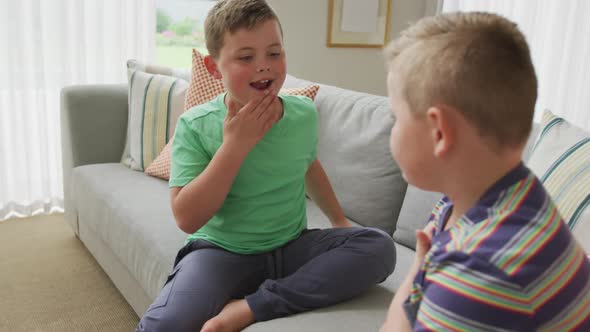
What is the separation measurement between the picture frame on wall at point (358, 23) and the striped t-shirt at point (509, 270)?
331 cm

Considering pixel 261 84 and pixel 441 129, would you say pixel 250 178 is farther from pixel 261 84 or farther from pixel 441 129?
pixel 441 129

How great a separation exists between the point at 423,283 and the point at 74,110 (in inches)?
81.9

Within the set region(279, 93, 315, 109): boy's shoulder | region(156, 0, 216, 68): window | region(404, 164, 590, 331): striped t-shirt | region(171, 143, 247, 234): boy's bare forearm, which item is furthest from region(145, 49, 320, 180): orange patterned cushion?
region(404, 164, 590, 331): striped t-shirt

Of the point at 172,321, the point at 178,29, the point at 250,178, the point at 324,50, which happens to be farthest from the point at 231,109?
the point at 324,50

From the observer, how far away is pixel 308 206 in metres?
2.02

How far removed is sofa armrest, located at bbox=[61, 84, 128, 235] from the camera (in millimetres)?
2461

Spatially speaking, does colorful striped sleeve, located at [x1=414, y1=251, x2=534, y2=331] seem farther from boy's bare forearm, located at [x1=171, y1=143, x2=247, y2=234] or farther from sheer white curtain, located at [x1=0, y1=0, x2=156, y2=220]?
sheer white curtain, located at [x1=0, y1=0, x2=156, y2=220]

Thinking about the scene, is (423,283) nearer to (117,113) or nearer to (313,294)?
(313,294)

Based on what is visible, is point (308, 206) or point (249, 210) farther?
point (308, 206)

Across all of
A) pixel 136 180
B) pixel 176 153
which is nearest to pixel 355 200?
pixel 176 153

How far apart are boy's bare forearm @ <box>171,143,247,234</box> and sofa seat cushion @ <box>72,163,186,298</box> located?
317 millimetres

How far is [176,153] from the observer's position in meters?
1.38

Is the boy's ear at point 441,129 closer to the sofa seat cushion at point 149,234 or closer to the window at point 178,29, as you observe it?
the sofa seat cushion at point 149,234

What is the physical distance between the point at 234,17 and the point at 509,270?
93 centimetres
